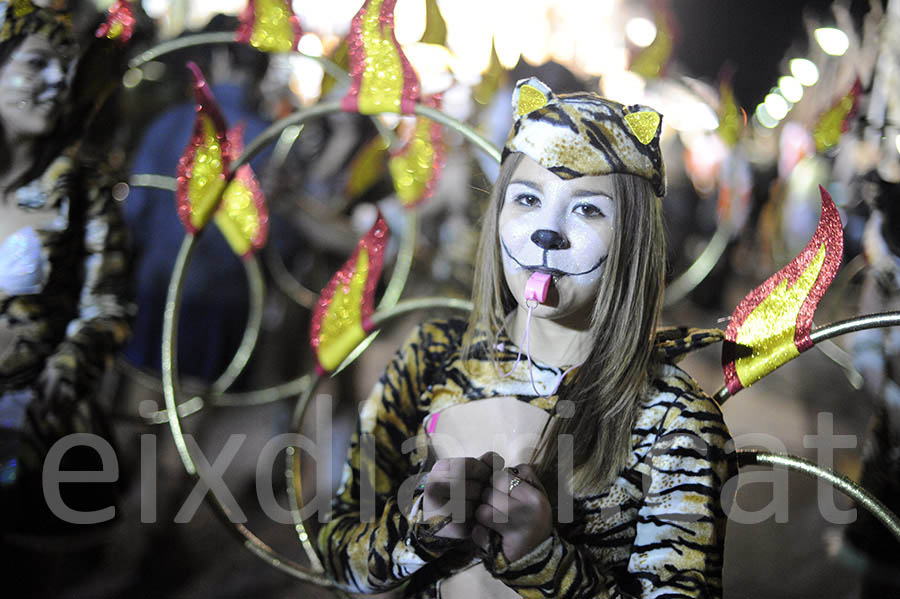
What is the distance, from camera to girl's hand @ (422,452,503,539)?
105 cm

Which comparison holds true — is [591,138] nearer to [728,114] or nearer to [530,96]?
[530,96]

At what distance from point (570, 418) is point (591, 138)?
0.41 metres

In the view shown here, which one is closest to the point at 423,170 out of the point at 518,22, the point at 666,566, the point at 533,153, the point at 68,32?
the point at 533,153

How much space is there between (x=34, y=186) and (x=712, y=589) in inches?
64.4

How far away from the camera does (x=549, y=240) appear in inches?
43.9

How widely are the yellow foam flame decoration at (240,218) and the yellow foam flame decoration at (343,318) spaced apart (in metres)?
0.29

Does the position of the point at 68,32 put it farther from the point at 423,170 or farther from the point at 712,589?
the point at 712,589

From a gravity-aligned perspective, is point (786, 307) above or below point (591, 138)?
below

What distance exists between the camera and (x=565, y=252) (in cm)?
112

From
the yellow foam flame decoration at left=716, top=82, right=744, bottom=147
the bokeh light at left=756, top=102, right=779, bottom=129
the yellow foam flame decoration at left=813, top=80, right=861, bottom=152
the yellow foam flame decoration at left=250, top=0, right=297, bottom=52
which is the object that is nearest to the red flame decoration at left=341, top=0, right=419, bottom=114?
the yellow foam flame decoration at left=250, top=0, right=297, bottom=52

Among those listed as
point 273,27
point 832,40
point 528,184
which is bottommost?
point 528,184

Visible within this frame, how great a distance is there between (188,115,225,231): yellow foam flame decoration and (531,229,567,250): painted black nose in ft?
2.20

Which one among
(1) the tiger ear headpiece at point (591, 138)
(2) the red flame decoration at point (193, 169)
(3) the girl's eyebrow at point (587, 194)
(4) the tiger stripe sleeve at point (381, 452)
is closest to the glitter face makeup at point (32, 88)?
(2) the red flame decoration at point (193, 169)

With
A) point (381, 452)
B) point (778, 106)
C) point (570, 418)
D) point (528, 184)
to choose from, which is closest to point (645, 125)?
point (528, 184)
